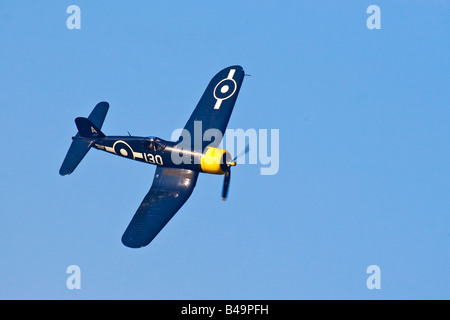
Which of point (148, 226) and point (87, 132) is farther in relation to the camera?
point (87, 132)

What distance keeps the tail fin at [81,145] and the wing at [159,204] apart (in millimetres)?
3098

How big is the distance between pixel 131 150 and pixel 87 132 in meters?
1.96

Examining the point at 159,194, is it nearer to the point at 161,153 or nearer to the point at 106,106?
the point at 161,153

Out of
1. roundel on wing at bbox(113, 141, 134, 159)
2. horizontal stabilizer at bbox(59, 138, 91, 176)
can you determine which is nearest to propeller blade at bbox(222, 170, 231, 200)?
roundel on wing at bbox(113, 141, 134, 159)

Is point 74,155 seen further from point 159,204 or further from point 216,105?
point 216,105

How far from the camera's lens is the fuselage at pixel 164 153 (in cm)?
3416

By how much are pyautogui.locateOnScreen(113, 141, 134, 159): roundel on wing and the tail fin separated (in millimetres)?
853

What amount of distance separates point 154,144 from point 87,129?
9.86 ft

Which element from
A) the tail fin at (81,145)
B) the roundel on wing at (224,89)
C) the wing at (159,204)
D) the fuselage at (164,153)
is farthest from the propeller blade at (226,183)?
the tail fin at (81,145)

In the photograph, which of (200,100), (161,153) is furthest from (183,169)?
(200,100)
